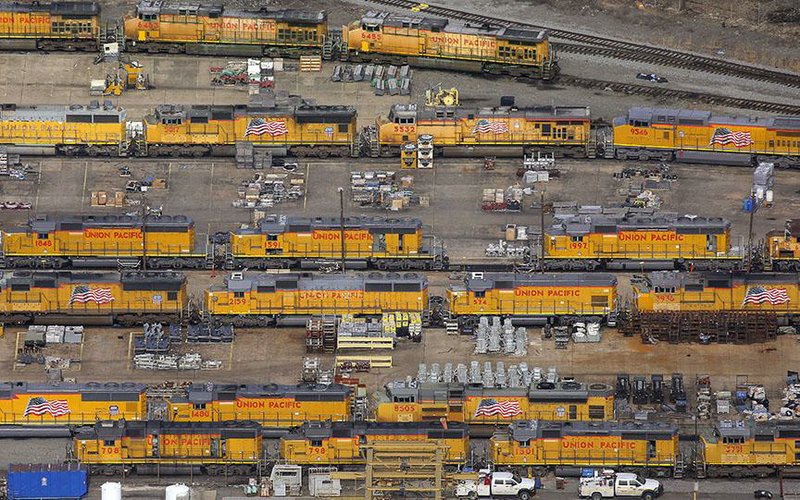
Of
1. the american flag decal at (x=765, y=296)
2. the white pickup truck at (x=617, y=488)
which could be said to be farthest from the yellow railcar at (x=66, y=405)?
the american flag decal at (x=765, y=296)

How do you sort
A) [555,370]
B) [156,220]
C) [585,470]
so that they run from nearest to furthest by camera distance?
[585,470] < [555,370] < [156,220]

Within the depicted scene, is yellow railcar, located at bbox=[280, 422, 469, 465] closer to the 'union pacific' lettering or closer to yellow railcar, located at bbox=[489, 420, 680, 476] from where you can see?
yellow railcar, located at bbox=[489, 420, 680, 476]

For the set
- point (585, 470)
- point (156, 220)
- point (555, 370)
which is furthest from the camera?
point (156, 220)

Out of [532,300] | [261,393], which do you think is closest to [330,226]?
[532,300]

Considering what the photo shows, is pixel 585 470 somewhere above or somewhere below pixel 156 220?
below

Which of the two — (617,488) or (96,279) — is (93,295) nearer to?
(96,279)

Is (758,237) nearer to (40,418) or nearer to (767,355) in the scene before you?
(767,355)

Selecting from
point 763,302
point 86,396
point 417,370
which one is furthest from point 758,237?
point 86,396

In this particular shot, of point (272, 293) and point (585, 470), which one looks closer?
point (585, 470)
